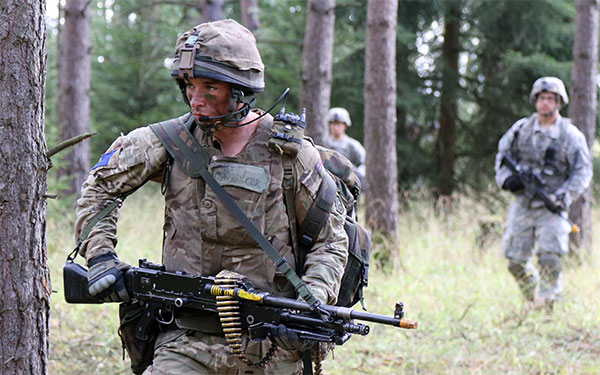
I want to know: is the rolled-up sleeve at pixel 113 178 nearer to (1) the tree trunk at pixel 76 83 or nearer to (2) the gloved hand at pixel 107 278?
(2) the gloved hand at pixel 107 278

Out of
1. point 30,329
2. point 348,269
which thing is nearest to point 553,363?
point 348,269

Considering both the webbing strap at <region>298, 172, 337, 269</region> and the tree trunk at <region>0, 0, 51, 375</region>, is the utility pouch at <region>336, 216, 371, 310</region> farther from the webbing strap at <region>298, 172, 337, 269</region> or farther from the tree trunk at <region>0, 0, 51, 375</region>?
the tree trunk at <region>0, 0, 51, 375</region>

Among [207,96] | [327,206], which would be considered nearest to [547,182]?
[327,206]

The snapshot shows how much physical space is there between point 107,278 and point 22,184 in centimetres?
53

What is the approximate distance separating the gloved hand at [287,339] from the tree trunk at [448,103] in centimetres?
1311

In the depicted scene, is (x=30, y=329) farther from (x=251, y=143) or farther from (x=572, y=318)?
(x=572, y=318)

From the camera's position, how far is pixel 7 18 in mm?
2906

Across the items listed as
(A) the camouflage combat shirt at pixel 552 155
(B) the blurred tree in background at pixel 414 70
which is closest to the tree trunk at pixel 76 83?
(B) the blurred tree in background at pixel 414 70

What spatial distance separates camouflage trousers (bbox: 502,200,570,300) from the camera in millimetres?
7641

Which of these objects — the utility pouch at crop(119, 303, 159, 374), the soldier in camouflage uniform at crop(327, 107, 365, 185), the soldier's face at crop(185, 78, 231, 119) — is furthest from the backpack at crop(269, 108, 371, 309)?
the soldier in camouflage uniform at crop(327, 107, 365, 185)

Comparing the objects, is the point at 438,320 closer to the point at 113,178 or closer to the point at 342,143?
the point at 342,143

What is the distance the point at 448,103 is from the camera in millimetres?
15594

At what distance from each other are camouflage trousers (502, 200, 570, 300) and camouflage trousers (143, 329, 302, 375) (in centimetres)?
520

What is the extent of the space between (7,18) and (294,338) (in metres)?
1.74
